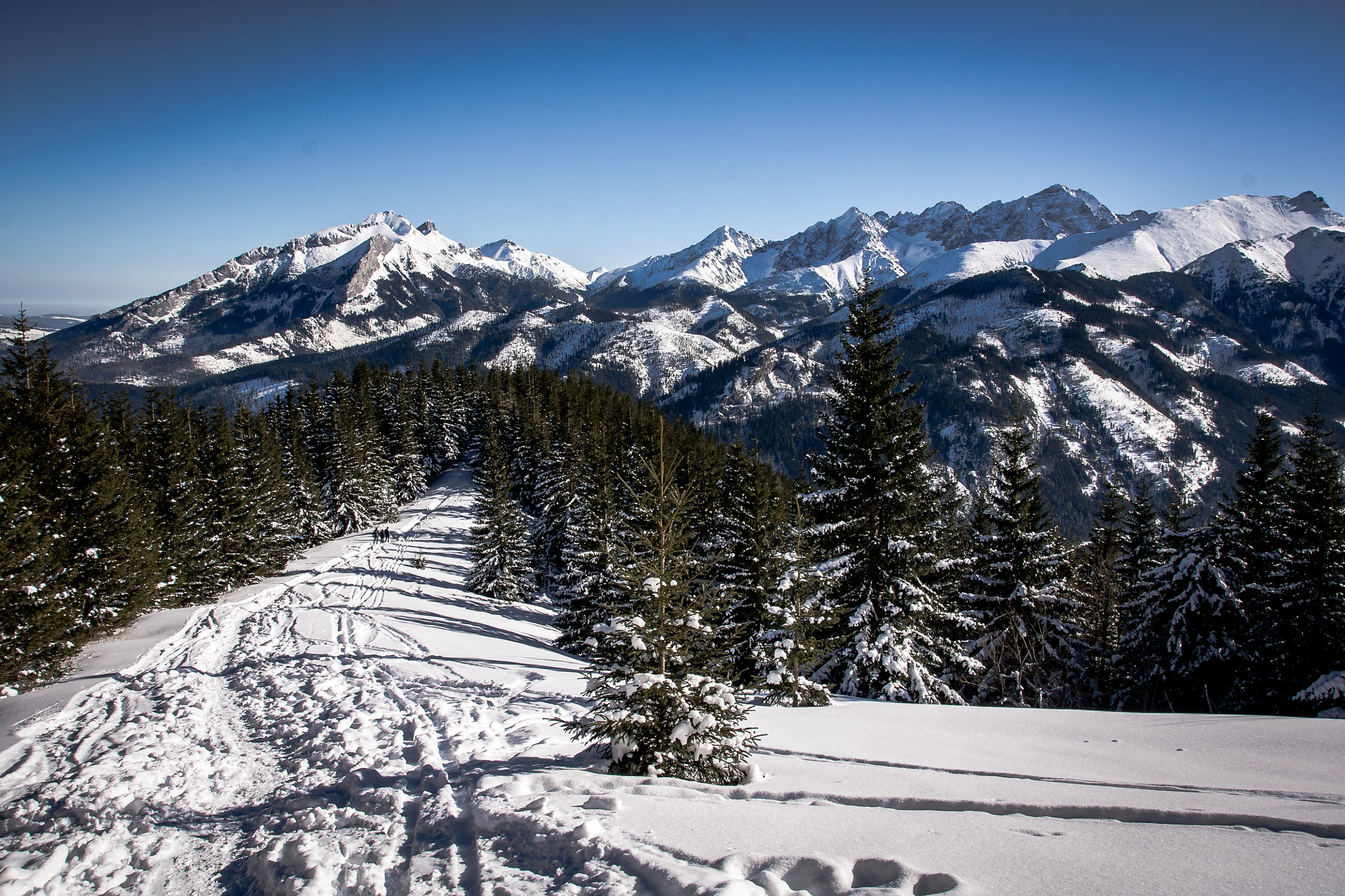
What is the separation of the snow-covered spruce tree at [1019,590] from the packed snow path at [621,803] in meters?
10.3

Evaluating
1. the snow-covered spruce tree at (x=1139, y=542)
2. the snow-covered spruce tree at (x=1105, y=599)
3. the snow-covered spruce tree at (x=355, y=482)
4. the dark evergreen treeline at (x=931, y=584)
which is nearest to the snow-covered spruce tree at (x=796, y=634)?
the dark evergreen treeline at (x=931, y=584)

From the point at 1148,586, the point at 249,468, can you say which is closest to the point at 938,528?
the point at 1148,586

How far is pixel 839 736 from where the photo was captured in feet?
27.9

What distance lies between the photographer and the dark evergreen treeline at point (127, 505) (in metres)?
14.4

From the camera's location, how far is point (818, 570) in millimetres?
15359

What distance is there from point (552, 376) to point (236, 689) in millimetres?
71054

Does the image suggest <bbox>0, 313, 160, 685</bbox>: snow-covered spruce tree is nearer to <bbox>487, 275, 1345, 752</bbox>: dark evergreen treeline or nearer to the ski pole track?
the ski pole track

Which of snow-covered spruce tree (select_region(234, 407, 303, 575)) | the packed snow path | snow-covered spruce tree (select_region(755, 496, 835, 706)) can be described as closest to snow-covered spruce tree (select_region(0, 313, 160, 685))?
the packed snow path

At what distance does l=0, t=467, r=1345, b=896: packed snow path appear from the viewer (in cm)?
397

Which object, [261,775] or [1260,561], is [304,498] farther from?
[1260,561]

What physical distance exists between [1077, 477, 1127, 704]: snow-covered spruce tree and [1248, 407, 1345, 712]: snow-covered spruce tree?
4.42 m

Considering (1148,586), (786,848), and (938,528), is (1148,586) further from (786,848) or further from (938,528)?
(786,848)

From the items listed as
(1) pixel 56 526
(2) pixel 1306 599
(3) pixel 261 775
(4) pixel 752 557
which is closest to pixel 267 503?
(1) pixel 56 526

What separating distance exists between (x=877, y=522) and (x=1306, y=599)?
16.3 metres
